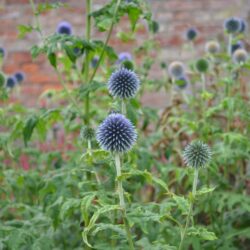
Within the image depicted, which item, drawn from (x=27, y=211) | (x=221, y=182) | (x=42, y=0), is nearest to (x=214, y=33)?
(x=42, y=0)

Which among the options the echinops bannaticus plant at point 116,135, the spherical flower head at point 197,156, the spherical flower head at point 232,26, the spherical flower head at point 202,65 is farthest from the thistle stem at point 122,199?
the spherical flower head at point 232,26

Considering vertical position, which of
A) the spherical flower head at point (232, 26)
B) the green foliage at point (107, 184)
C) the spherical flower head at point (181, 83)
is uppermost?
the spherical flower head at point (232, 26)

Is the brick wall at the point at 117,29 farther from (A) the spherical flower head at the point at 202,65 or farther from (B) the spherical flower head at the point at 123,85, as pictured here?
(B) the spherical flower head at the point at 123,85

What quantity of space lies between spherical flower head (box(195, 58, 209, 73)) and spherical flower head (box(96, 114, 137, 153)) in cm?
112

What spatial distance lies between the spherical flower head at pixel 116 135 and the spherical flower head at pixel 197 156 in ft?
0.51

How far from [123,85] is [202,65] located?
948mm

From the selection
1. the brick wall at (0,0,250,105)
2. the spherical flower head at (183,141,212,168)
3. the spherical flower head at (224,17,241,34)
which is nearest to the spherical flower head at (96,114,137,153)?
the spherical flower head at (183,141,212,168)

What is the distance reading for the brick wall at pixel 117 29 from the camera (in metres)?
4.04

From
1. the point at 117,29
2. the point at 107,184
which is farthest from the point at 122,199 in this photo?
the point at 117,29

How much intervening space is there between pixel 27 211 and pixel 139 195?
58 centimetres

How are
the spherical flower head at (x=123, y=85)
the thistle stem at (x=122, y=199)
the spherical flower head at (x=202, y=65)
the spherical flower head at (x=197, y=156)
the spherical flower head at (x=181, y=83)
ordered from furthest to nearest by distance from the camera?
the spherical flower head at (x=202, y=65), the spherical flower head at (x=181, y=83), the spherical flower head at (x=123, y=85), the spherical flower head at (x=197, y=156), the thistle stem at (x=122, y=199)

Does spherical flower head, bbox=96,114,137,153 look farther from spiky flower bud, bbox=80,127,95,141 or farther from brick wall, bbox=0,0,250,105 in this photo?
brick wall, bbox=0,0,250,105

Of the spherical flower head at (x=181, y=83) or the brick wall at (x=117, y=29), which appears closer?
the spherical flower head at (x=181, y=83)

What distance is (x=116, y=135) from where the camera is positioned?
58.2 inches
